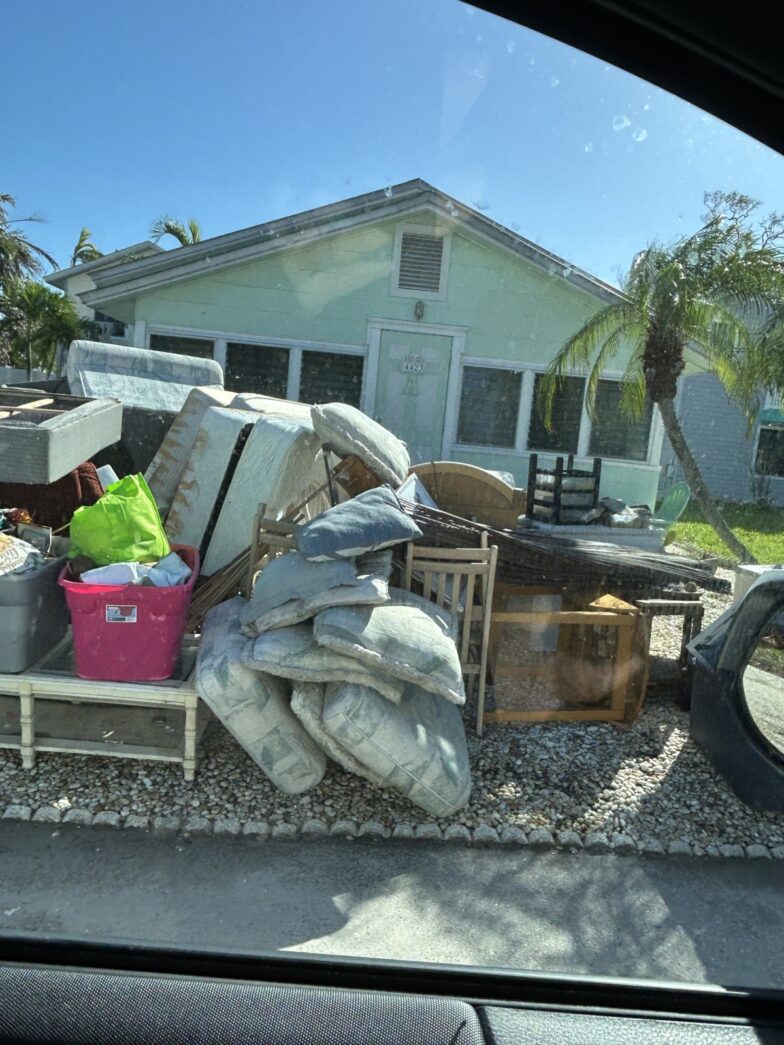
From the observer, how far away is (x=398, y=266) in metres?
7.50

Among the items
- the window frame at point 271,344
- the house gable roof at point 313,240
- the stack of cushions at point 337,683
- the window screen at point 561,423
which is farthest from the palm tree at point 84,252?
the window frame at point 271,344

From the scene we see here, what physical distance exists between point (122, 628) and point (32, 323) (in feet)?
4.68

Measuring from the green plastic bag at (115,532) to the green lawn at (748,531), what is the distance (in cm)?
274

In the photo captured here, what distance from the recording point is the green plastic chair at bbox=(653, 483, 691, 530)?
15.0ft

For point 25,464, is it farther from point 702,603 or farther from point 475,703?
point 702,603

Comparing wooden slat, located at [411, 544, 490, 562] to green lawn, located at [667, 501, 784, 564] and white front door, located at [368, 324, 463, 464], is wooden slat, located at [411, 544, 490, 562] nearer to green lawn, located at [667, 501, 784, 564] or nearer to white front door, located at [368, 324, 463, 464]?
green lawn, located at [667, 501, 784, 564]

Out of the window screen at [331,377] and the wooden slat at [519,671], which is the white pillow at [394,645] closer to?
the wooden slat at [519,671]

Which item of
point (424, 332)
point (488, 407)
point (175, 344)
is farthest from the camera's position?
point (175, 344)

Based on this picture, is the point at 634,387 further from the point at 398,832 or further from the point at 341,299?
the point at 341,299

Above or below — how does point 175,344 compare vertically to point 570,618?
above

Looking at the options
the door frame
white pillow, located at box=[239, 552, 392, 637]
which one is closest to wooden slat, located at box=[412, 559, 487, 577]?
white pillow, located at box=[239, 552, 392, 637]

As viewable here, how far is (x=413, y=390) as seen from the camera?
7.81 meters

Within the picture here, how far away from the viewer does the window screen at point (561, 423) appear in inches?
238

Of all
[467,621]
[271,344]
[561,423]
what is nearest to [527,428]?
[561,423]
